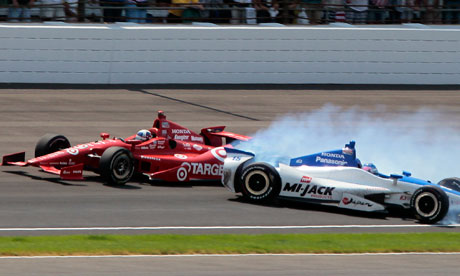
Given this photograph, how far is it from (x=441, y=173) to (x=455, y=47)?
32.7 ft

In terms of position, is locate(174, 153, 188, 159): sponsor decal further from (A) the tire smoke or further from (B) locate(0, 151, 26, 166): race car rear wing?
(B) locate(0, 151, 26, 166): race car rear wing

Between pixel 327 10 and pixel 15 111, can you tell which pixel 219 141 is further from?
pixel 327 10

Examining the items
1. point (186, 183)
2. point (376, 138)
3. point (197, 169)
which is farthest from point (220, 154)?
point (376, 138)

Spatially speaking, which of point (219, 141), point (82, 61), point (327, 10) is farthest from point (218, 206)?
point (327, 10)

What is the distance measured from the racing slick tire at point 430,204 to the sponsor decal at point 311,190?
111 centimetres

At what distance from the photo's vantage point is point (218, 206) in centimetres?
1188

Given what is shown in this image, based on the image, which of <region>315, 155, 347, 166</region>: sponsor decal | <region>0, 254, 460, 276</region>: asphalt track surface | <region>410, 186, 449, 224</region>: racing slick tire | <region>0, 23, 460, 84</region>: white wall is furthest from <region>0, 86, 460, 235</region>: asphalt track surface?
<region>0, 254, 460, 276</region>: asphalt track surface

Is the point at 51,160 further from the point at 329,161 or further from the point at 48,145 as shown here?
the point at 329,161

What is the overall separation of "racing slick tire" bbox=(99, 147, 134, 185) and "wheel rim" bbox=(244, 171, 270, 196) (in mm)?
1768

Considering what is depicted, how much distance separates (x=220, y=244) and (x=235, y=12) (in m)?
14.2

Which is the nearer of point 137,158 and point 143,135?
point 137,158

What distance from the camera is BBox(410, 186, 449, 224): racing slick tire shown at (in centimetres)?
1119

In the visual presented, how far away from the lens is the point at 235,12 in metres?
23.2

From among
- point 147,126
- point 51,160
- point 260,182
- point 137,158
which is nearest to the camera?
point 260,182
